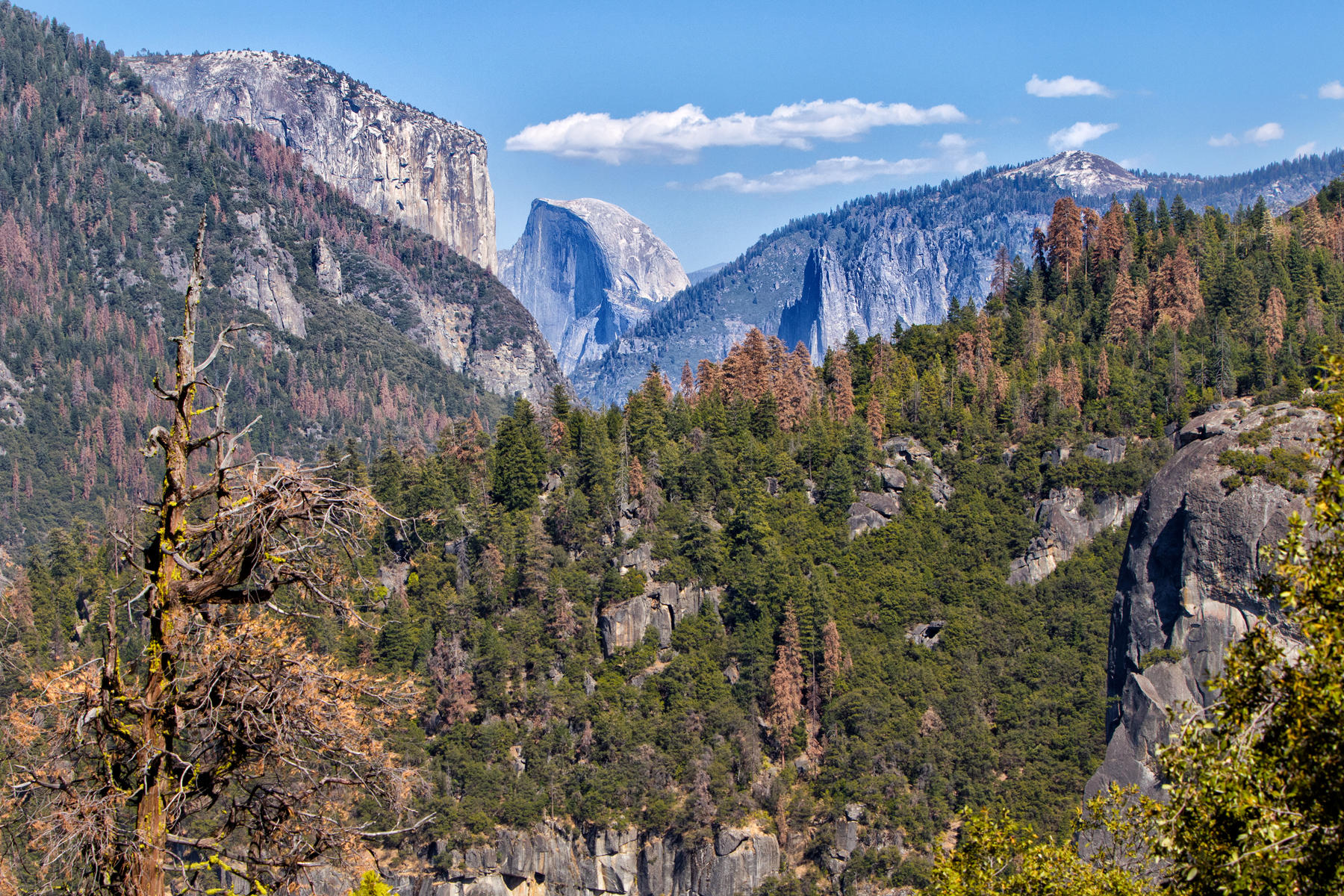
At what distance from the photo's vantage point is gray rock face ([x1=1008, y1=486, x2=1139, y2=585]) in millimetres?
113625

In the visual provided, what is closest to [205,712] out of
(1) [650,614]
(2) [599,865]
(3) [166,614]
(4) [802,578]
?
(3) [166,614]

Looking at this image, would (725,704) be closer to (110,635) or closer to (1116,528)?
(1116,528)

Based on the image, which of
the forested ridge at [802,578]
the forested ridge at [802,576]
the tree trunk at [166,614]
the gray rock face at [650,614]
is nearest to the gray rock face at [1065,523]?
the forested ridge at [802,578]

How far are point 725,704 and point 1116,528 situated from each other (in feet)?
160

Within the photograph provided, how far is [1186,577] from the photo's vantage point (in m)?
89.4

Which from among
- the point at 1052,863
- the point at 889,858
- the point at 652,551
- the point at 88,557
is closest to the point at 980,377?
the point at 652,551

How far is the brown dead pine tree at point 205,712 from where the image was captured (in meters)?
9.45

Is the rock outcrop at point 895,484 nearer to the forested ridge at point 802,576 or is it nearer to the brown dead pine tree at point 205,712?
the forested ridge at point 802,576

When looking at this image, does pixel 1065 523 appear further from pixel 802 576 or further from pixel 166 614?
pixel 166 614

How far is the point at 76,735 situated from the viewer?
950 cm

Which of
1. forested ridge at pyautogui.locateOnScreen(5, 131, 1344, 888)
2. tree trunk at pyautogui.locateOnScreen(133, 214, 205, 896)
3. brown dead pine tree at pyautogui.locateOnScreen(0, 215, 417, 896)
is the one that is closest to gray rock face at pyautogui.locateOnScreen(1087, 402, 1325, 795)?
forested ridge at pyautogui.locateOnScreen(5, 131, 1344, 888)

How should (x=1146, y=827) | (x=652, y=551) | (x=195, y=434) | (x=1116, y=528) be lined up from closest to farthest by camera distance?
1. (x=195, y=434)
2. (x=1146, y=827)
3. (x=652, y=551)
4. (x=1116, y=528)

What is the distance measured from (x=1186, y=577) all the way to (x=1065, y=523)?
26.2m

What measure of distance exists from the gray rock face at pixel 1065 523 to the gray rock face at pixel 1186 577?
17.9 m
